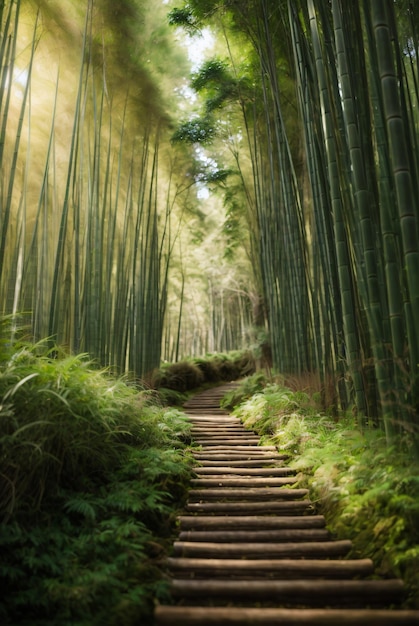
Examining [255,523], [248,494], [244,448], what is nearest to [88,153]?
[244,448]

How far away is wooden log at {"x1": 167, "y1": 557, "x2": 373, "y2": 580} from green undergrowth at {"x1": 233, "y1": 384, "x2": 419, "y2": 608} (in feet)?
0.33

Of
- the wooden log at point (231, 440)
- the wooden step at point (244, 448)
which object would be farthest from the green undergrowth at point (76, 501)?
the wooden log at point (231, 440)

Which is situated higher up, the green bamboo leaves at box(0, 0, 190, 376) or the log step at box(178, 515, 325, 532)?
the green bamboo leaves at box(0, 0, 190, 376)

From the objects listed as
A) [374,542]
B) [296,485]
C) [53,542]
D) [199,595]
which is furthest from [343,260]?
[53,542]

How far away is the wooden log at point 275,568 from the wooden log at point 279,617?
252 millimetres

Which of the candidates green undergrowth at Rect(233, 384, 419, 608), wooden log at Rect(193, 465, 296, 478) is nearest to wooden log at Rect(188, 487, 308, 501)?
green undergrowth at Rect(233, 384, 419, 608)

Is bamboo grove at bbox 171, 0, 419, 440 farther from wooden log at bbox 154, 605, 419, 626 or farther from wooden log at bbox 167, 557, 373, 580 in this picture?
wooden log at bbox 154, 605, 419, 626

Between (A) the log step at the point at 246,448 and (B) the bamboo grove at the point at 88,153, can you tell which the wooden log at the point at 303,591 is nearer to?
(A) the log step at the point at 246,448

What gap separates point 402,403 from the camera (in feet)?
6.60

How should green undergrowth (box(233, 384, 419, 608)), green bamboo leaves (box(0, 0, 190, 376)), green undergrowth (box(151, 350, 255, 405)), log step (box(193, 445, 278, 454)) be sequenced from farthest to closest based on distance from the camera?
green undergrowth (box(151, 350, 255, 405)) < green bamboo leaves (box(0, 0, 190, 376)) < log step (box(193, 445, 278, 454)) < green undergrowth (box(233, 384, 419, 608))

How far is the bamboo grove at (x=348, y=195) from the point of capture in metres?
2.06

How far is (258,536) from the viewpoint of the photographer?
75.6 inches

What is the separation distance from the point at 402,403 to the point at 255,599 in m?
1.13

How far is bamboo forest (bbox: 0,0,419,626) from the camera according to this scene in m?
1.67
